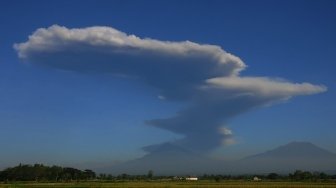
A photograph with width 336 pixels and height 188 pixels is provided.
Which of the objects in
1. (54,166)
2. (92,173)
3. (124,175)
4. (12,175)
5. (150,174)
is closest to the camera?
(12,175)

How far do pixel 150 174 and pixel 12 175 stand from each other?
196 feet

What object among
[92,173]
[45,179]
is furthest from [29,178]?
[92,173]

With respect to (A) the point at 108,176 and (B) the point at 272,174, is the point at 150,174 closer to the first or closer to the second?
(A) the point at 108,176

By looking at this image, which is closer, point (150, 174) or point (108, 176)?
point (108, 176)

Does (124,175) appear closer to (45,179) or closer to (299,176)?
(45,179)

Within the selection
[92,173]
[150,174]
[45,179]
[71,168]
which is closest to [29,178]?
[45,179]

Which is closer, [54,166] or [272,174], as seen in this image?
[54,166]

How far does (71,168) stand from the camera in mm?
130000

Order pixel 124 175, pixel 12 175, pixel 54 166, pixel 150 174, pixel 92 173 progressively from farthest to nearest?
pixel 150 174 → pixel 124 175 → pixel 92 173 → pixel 54 166 → pixel 12 175

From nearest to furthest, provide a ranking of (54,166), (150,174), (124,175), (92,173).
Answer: (54,166)
(92,173)
(124,175)
(150,174)

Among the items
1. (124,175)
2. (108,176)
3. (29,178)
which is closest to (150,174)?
(124,175)

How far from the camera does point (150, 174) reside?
559ft

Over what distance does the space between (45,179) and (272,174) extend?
61184mm

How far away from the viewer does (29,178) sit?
121438mm
